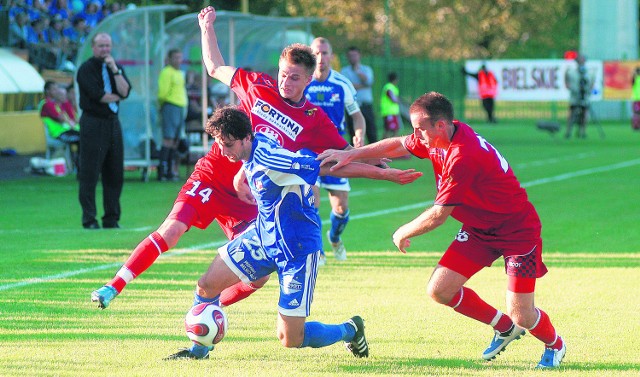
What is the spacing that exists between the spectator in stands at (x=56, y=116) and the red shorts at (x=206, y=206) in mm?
13455

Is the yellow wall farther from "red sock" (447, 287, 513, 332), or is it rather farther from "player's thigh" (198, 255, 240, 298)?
"red sock" (447, 287, 513, 332)

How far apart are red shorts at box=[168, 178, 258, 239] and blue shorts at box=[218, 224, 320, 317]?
3.17 ft

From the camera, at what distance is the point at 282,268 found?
665 cm

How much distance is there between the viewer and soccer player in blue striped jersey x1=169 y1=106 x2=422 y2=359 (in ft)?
21.2

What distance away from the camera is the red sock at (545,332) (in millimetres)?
6715

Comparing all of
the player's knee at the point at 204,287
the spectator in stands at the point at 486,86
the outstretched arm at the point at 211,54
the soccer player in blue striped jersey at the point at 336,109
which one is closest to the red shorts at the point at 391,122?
the spectator in stands at the point at 486,86

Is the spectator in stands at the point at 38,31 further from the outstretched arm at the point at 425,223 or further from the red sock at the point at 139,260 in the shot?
the outstretched arm at the point at 425,223

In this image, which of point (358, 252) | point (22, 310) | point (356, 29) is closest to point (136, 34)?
point (358, 252)

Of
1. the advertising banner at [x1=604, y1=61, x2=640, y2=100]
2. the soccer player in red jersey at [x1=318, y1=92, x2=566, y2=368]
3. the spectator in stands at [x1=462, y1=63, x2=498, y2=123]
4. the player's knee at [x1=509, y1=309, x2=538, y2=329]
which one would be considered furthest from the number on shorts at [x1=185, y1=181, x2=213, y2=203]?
the advertising banner at [x1=604, y1=61, x2=640, y2=100]

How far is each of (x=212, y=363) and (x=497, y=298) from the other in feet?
10.6

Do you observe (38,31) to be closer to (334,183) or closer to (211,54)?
(334,183)

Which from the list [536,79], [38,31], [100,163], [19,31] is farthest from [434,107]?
[536,79]

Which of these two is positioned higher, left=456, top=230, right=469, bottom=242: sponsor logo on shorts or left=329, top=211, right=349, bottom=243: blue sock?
left=456, top=230, right=469, bottom=242: sponsor logo on shorts

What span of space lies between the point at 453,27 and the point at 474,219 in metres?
61.5
